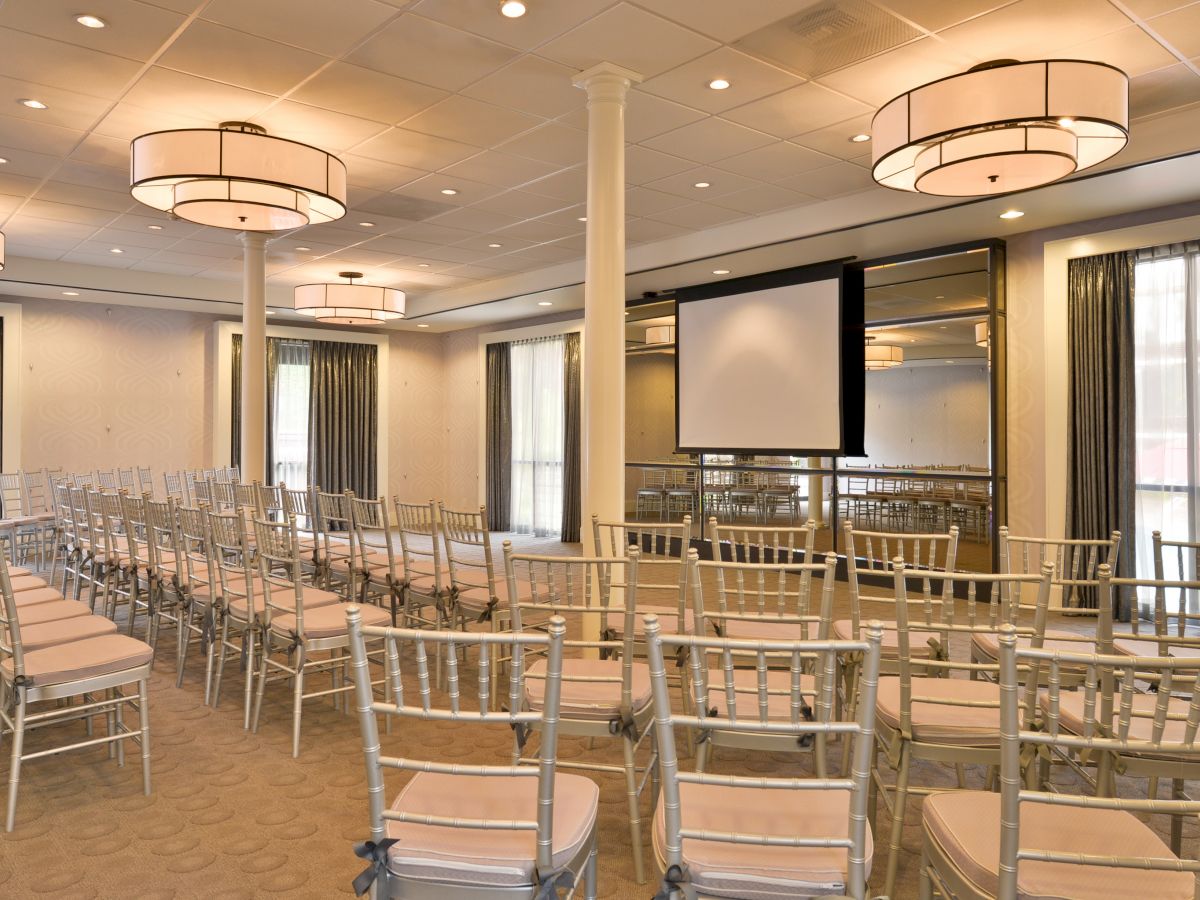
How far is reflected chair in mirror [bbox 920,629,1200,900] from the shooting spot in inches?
59.4

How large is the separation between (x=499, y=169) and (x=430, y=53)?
1872mm

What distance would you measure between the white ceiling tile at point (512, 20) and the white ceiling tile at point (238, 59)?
0.90 m

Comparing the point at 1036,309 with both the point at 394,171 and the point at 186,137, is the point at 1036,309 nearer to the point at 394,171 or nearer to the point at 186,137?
the point at 394,171

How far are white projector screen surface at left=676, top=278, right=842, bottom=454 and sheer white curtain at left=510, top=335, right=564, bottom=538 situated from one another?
105 inches

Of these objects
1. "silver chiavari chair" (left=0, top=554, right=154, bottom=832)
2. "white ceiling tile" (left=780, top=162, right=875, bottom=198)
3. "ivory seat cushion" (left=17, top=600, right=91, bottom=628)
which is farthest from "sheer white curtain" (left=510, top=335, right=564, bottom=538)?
"silver chiavari chair" (left=0, top=554, right=154, bottom=832)

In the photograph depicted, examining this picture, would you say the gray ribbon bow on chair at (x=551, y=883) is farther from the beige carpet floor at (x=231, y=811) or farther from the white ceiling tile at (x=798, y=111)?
the white ceiling tile at (x=798, y=111)

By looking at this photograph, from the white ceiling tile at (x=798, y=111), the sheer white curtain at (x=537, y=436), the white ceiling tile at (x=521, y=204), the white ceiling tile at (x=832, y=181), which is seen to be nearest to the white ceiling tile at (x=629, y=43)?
the white ceiling tile at (x=798, y=111)

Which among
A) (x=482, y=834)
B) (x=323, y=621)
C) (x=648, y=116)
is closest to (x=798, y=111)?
(x=648, y=116)

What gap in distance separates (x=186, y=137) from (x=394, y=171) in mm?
1920

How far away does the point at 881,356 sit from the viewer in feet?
27.0

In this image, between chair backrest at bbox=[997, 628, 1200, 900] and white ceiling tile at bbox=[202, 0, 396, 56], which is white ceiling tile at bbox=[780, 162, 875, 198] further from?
chair backrest at bbox=[997, 628, 1200, 900]

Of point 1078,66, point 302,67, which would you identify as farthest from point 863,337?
point 302,67

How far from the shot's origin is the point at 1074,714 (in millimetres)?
2498

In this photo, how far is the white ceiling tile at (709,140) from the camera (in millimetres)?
5379
